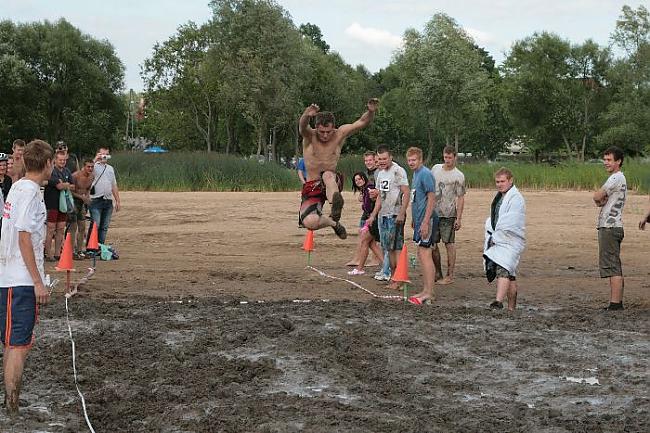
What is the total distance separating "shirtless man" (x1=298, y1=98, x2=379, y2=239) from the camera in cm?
1191

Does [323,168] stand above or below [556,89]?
below

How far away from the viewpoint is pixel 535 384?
23.6ft

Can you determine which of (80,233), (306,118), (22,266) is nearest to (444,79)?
(80,233)

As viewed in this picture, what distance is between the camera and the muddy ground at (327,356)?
245 inches

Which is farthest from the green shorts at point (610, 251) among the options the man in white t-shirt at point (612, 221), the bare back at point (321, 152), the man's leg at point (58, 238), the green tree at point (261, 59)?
the green tree at point (261, 59)

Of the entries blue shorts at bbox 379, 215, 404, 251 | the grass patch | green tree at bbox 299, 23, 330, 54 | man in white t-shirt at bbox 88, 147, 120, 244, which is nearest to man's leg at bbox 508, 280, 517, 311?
blue shorts at bbox 379, 215, 404, 251

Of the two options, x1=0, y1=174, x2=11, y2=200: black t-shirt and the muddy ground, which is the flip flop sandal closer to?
the muddy ground

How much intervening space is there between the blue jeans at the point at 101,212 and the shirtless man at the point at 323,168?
4.09 meters

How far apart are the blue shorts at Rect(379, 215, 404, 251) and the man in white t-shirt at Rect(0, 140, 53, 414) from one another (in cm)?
637

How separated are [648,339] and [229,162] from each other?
93.7ft

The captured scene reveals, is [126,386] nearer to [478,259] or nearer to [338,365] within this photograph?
[338,365]

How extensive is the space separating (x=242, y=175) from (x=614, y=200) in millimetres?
26481

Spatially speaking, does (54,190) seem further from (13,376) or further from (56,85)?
(56,85)

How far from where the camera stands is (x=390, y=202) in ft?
39.9
